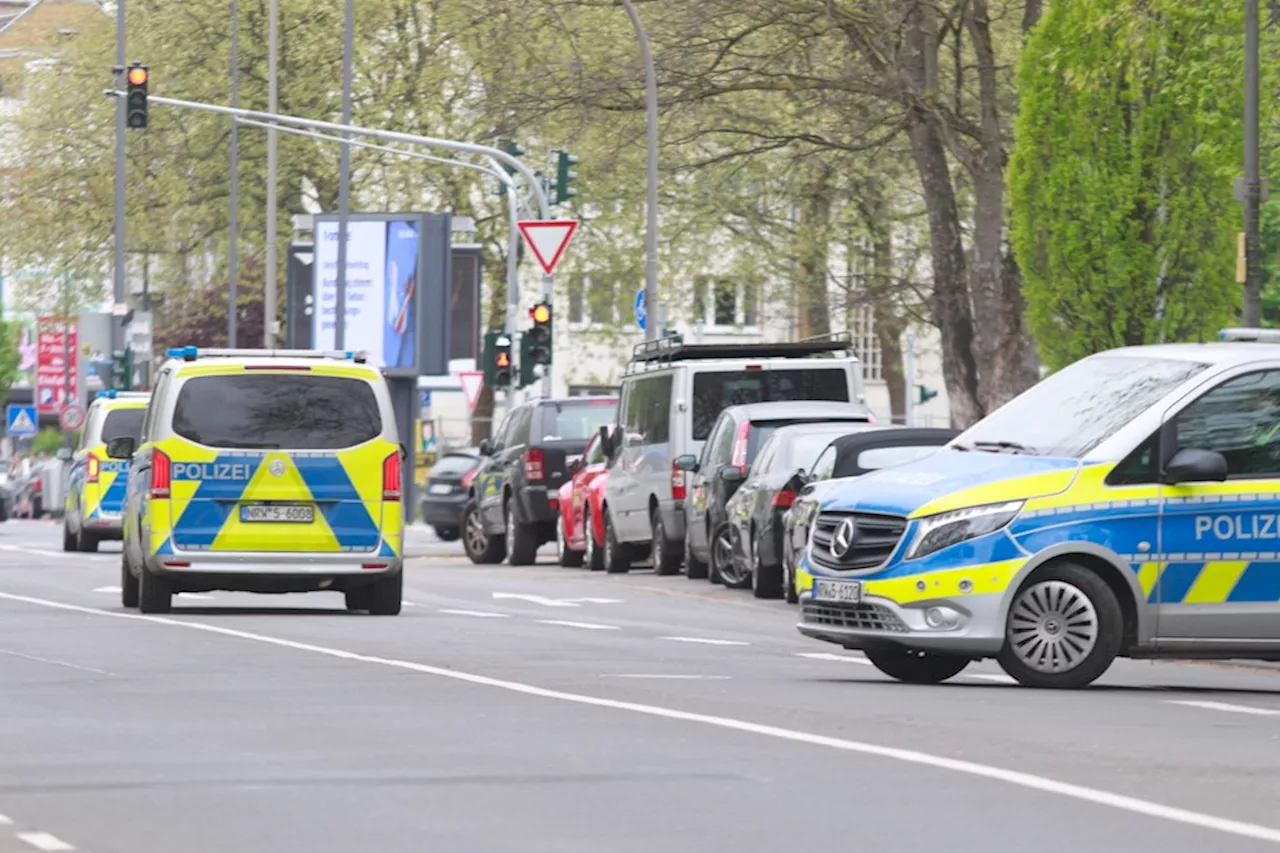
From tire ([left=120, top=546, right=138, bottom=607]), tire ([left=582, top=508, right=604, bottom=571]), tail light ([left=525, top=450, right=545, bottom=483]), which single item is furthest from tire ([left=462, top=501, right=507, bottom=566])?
tire ([left=120, top=546, right=138, bottom=607])

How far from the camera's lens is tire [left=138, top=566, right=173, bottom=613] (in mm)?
21734

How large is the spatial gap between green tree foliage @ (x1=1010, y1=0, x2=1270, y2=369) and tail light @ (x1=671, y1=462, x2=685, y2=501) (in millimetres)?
3898

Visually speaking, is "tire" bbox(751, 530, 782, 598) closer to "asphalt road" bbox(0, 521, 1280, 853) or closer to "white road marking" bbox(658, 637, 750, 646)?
"white road marking" bbox(658, 637, 750, 646)

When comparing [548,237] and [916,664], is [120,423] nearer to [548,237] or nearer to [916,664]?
[548,237]

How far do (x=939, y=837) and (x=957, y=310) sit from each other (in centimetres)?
2893

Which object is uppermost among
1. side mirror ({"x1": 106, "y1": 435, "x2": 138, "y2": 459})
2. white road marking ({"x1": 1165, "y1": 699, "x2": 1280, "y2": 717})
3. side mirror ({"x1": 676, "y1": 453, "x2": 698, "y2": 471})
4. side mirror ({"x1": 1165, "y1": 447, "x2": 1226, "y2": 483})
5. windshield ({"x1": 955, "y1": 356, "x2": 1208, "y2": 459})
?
windshield ({"x1": 955, "y1": 356, "x2": 1208, "y2": 459})

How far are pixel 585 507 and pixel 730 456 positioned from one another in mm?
5728

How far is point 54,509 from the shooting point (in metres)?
72.6

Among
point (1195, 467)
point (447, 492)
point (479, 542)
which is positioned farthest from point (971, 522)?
point (447, 492)

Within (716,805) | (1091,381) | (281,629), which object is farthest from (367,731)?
(281,629)

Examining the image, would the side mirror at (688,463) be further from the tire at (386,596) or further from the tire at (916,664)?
the tire at (916,664)

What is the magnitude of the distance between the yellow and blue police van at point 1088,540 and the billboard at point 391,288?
121 ft

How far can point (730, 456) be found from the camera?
2806 centimetres

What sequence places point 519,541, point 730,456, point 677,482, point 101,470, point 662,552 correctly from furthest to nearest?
point 101,470, point 519,541, point 662,552, point 677,482, point 730,456
